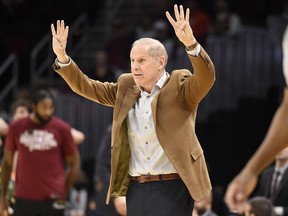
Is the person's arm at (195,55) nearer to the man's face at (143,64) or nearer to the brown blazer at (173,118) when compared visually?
the brown blazer at (173,118)

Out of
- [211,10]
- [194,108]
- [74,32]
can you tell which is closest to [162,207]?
[194,108]

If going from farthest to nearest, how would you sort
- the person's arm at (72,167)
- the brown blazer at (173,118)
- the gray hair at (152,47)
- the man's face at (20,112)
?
the man's face at (20,112)
the person's arm at (72,167)
the gray hair at (152,47)
the brown blazer at (173,118)

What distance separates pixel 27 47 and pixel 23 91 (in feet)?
11.3

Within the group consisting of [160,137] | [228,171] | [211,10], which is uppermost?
[211,10]

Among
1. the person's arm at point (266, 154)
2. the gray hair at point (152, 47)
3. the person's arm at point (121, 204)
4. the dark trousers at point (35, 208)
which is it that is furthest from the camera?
the dark trousers at point (35, 208)

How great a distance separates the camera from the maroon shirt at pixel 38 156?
8.31m

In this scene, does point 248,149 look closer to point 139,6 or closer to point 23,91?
point 23,91

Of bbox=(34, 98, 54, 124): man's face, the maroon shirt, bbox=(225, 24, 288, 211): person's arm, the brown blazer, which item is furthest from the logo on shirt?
bbox=(225, 24, 288, 211): person's arm

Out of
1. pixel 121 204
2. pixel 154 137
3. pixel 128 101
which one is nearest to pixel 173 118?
pixel 154 137

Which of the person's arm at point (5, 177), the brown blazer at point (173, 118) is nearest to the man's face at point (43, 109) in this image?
the person's arm at point (5, 177)

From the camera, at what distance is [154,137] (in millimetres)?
5613

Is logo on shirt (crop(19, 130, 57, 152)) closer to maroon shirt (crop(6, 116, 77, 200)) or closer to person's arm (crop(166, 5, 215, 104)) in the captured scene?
maroon shirt (crop(6, 116, 77, 200))

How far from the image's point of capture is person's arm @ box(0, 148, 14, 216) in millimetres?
7906

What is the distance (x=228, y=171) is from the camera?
12.4 m
